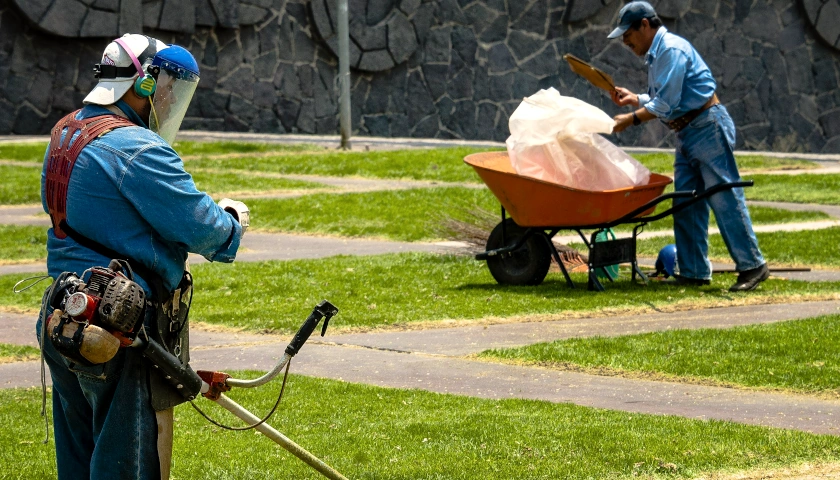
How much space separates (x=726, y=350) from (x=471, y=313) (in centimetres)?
200

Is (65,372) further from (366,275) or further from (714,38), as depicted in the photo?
(714,38)

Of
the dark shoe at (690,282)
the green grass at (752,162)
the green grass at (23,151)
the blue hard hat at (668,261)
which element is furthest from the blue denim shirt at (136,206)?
the green grass at (752,162)

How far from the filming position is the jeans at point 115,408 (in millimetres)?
→ 3775

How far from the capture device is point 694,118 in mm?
9297

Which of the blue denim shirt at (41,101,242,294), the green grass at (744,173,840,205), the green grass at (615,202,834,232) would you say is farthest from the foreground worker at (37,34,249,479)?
the green grass at (744,173,840,205)

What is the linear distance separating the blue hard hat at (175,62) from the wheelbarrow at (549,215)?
202 inches

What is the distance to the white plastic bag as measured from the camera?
29.7ft

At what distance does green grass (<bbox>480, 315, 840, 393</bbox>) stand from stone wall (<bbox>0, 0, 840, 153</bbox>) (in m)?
13.0

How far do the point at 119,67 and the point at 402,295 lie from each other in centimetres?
559

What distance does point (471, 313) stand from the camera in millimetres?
8672

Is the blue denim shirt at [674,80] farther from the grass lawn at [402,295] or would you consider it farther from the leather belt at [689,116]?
the grass lawn at [402,295]

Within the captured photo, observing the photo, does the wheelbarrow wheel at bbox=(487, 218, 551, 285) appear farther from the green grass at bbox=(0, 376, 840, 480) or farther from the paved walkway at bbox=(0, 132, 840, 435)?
the green grass at bbox=(0, 376, 840, 480)

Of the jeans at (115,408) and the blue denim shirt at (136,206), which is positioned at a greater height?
the blue denim shirt at (136,206)

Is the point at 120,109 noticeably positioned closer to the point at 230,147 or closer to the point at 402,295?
the point at 402,295
